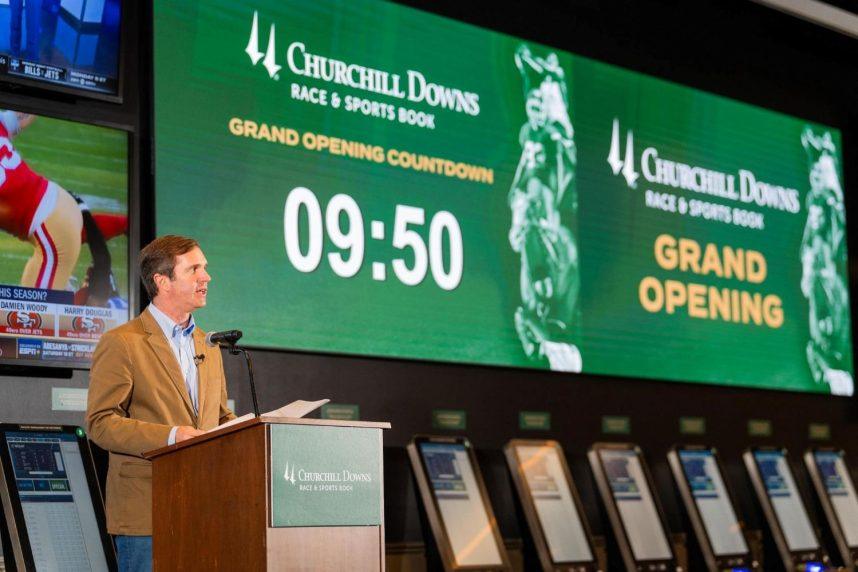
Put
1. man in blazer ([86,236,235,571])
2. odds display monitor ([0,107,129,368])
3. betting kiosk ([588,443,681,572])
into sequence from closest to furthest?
man in blazer ([86,236,235,571]), odds display monitor ([0,107,129,368]), betting kiosk ([588,443,681,572])

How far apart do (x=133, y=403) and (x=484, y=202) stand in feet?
8.99

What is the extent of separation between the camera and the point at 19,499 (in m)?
4.22

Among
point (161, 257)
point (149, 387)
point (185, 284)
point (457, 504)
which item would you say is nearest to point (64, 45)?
point (161, 257)

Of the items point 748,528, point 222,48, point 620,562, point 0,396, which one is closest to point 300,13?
point 222,48

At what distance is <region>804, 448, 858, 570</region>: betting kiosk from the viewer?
283 inches

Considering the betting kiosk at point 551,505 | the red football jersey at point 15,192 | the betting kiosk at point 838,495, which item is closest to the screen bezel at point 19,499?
the red football jersey at point 15,192

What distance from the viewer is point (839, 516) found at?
730cm

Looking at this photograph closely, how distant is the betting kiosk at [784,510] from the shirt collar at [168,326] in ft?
13.7

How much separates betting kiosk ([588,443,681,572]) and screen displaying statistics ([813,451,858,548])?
148 cm

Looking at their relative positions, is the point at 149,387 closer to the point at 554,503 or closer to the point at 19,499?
the point at 19,499

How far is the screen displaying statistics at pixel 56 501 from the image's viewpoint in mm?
4191

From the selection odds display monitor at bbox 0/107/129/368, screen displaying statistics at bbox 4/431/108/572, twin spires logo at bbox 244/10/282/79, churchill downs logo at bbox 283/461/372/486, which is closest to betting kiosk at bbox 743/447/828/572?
twin spires logo at bbox 244/10/282/79

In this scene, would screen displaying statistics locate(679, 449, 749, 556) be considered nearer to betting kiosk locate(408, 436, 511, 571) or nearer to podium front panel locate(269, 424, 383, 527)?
betting kiosk locate(408, 436, 511, 571)

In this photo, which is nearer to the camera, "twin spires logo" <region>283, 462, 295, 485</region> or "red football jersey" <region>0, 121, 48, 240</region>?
"twin spires logo" <region>283, 462, 295, 485</region>
